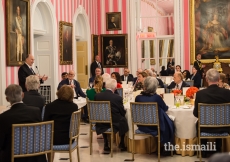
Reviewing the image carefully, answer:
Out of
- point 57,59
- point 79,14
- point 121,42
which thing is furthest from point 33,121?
point 121,42

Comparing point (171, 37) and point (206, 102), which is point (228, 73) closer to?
point (171, 37)

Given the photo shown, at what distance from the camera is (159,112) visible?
269 inches

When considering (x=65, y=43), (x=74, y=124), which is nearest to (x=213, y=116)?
(x=74, y=124)

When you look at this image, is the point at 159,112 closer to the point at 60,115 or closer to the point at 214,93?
the point at 214,93

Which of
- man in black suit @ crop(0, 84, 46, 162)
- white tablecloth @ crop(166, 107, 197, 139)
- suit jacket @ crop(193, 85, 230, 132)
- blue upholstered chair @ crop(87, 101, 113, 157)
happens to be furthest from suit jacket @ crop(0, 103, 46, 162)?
white tablecloth @ crop(166, 107, 197, 139)

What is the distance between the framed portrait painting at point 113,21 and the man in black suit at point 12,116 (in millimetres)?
14097

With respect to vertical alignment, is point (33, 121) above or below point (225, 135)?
above

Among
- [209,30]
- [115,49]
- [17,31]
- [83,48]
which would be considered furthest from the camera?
[115,49]

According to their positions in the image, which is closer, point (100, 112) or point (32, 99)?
point (32, 99)

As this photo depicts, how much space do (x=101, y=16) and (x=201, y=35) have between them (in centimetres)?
441

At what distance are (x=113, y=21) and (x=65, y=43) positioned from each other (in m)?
4.26

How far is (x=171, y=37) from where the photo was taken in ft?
60.4

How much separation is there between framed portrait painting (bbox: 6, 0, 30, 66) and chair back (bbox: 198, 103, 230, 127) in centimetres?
581

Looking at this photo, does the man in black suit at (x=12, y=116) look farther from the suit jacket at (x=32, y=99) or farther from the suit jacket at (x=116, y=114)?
the suit jacket at (x=116, y=114)
